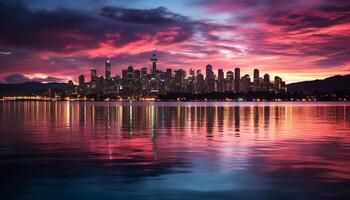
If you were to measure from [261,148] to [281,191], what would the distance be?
1114 centimetres

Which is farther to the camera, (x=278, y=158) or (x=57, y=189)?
(x=278, y=158)

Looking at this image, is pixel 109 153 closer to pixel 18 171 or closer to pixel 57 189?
pixel 18 171

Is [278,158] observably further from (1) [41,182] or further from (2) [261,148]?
(1) [41,182]

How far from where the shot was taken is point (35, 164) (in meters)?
18.7

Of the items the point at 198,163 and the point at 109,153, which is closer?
the point at 198,163

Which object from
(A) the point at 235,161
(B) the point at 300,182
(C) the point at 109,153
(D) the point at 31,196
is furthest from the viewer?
(C) the point at 109,153

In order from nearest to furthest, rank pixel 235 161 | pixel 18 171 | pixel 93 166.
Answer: pixel 18 171 < pixel 93 166 < pixel 235 161

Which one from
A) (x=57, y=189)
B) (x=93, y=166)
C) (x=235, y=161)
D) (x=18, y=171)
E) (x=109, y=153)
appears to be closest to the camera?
(x=57, y=189)

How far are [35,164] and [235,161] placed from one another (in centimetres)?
825

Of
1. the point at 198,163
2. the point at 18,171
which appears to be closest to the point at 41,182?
the point at 18,171

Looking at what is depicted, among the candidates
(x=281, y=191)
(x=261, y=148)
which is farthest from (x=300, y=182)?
(x=261, y=148)

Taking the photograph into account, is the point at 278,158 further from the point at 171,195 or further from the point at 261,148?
the point at 171,195

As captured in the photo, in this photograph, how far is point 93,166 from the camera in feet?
59.6

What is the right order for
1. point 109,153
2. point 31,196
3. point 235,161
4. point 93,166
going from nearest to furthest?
point 31,196 < point 93,166 < point 235,161 < point 109,153
